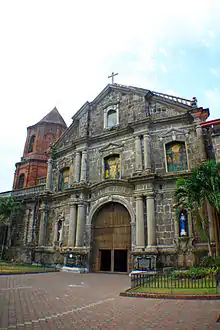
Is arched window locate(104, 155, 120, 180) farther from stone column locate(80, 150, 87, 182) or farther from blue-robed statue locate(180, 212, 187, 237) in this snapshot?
blue-robed statue locate(180, 212, 187, 237)

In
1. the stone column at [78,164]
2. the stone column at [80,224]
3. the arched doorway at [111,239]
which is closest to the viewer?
the arched doorway at [111,239]

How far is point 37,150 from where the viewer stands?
2984 cm

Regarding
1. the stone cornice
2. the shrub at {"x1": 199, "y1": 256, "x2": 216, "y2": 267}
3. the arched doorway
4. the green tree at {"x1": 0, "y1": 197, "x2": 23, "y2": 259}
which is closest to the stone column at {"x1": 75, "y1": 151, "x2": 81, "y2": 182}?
the stone cornice

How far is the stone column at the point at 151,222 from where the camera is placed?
13703mm

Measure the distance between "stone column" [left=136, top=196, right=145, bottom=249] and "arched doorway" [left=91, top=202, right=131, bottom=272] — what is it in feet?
4.29

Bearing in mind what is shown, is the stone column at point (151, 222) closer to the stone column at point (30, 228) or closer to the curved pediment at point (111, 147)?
the curved pediment at point (111, 147)

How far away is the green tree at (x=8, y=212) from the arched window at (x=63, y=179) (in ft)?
16.5

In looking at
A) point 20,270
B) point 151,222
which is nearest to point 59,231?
point 20,270

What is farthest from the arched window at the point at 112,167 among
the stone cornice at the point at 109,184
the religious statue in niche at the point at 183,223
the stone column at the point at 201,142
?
the stone column at the point at 201,142

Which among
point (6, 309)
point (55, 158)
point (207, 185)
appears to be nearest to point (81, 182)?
point (55, 158)

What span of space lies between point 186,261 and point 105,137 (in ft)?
34.4

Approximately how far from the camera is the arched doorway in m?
15.8

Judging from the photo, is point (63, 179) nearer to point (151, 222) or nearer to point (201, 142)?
point (151, 222)

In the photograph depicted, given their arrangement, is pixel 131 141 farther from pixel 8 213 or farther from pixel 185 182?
pixel 8 213
